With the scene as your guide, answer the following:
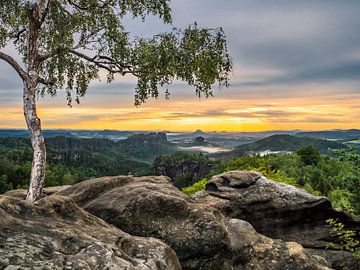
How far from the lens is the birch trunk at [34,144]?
16.8 meters

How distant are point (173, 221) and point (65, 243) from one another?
5.39 meters

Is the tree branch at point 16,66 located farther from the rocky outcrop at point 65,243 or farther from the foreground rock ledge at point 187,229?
the rocky outcrop at point 65,243

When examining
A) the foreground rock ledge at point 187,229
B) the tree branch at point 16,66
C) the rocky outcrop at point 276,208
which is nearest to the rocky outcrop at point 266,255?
the foreground rock ledge at point 187,229

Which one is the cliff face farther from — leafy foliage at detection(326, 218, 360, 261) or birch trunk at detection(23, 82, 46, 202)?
birch trunk at detection(23, 82, 46, 202)

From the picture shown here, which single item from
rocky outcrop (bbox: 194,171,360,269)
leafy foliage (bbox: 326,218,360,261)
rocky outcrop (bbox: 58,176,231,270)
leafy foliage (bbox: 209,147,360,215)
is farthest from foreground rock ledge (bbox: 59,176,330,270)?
rocky outcrop (bbox: 194,171,360,269)

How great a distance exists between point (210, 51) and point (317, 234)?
1362 cm

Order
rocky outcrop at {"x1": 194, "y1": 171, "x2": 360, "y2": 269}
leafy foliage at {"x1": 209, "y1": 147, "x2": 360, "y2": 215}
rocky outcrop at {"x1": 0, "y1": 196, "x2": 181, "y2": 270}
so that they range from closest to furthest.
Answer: rocky outcrop at {"x1": 0, "y1": 196, "x2": 181, "y2": 270}, leafy foliage at {"x1": 209, "y1": 147, "x2": 360, "y2": 215}, rocky outcrop at {"x1": 194, "y1": 171, "x2": 360, "y2": 269}

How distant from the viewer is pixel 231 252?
42.8 feet

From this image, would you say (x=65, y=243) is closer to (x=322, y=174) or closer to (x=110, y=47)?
(x=110, y=47)

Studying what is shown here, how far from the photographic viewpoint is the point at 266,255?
1475 cm

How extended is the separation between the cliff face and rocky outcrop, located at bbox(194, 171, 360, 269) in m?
0.06

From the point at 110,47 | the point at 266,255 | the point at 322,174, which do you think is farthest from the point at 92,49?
the point at 322,174

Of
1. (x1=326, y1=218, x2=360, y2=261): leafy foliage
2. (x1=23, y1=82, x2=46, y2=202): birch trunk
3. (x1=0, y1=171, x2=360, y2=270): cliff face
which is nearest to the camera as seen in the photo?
(x1=0, y1=171, x2=360, y2=270): cliff face

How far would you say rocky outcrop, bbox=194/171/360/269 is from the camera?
76.6 feet
